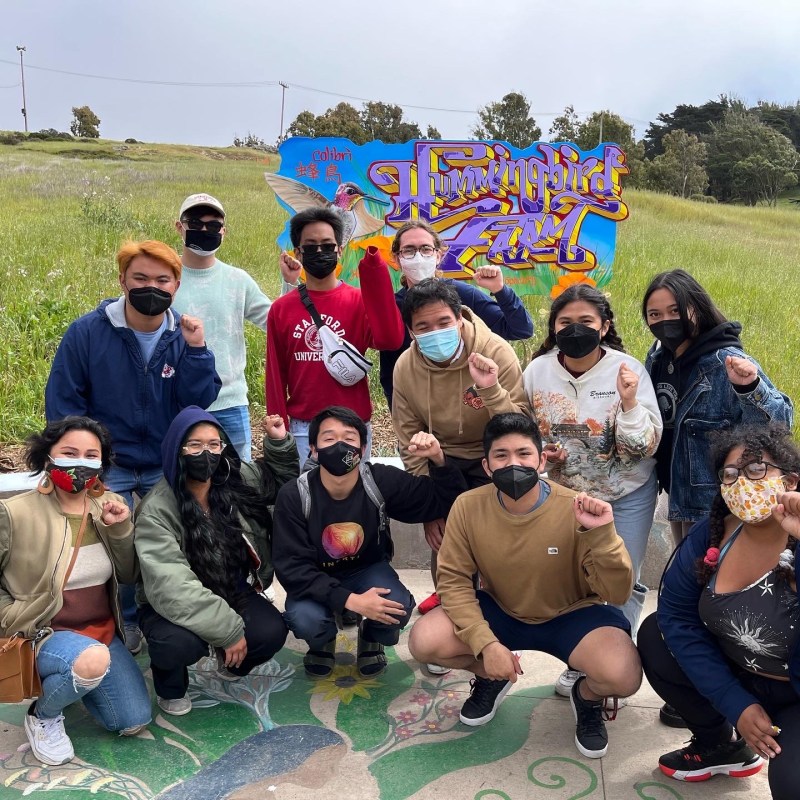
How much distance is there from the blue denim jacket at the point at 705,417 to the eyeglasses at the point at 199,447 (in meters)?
1.98

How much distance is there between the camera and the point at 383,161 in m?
6.85

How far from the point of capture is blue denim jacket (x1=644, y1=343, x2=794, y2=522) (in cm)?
314

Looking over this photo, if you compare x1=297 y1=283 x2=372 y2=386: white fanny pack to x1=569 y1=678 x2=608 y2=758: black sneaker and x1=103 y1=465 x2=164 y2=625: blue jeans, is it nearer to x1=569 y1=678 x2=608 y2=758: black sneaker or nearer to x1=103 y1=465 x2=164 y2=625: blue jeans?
x1=103 y1=465 x2=164 y2=625: blue jeans

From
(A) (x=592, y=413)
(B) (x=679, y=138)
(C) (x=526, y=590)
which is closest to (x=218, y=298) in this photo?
(A) (x=592, y=413)

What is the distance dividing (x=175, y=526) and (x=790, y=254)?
15525 millimetres

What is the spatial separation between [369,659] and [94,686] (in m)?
1.21

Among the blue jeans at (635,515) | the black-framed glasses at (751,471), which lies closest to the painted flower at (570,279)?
the blue jeans at (635,515)

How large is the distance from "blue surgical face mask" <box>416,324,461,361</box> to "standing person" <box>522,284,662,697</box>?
0.38m

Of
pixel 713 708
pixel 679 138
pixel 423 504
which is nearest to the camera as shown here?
pixel 713 708

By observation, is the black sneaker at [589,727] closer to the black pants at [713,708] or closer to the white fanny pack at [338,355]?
the black pants at [713,708]

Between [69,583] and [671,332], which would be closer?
[69,583]

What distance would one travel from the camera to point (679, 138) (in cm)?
3859

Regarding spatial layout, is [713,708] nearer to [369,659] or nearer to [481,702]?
[481,702]

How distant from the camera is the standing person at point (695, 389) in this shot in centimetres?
316
